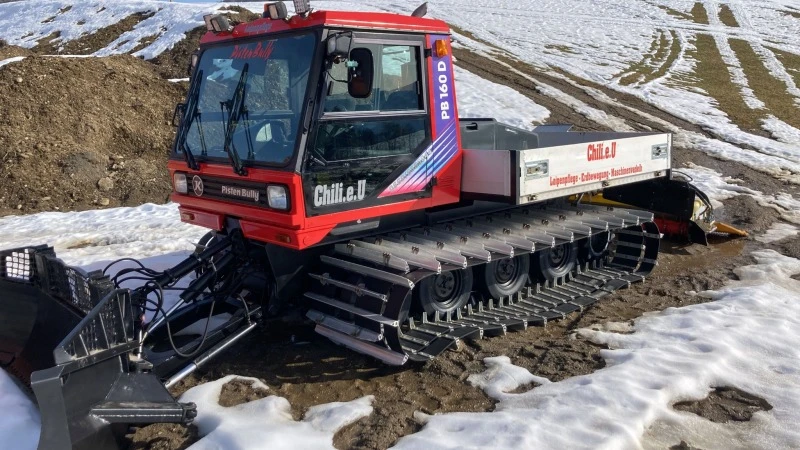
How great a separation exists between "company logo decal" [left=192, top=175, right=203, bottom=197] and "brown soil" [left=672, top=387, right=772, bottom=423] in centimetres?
412

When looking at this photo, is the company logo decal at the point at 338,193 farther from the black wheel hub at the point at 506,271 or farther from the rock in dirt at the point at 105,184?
the rock in dirt at the point at 105,184

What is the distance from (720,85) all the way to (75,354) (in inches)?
1050

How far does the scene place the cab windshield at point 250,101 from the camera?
5219 mm

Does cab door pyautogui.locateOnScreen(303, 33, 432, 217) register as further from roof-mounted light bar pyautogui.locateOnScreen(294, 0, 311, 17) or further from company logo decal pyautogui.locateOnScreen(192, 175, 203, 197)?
company logo decal pyautogui.locateOnScreen(192, 175, 203, 197)

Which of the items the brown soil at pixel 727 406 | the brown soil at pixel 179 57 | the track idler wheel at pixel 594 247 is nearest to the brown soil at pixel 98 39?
the brown soil at pixel 179 57

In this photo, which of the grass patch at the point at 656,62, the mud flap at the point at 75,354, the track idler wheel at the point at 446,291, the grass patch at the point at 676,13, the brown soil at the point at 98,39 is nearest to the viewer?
the mud flap at the point at 75,354

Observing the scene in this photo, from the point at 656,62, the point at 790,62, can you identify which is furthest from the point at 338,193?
the point at 790,62

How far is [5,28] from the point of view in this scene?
3062cm

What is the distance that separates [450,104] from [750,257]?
5.07m

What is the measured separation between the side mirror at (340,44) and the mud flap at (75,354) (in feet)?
7.25

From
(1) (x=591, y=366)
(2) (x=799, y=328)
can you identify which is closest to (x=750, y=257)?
(2) (x=799, y=328)

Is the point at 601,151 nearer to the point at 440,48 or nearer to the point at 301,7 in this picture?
the point at 440,48

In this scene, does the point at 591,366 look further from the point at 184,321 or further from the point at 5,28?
the point at 5,28

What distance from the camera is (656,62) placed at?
30531 millimetres
